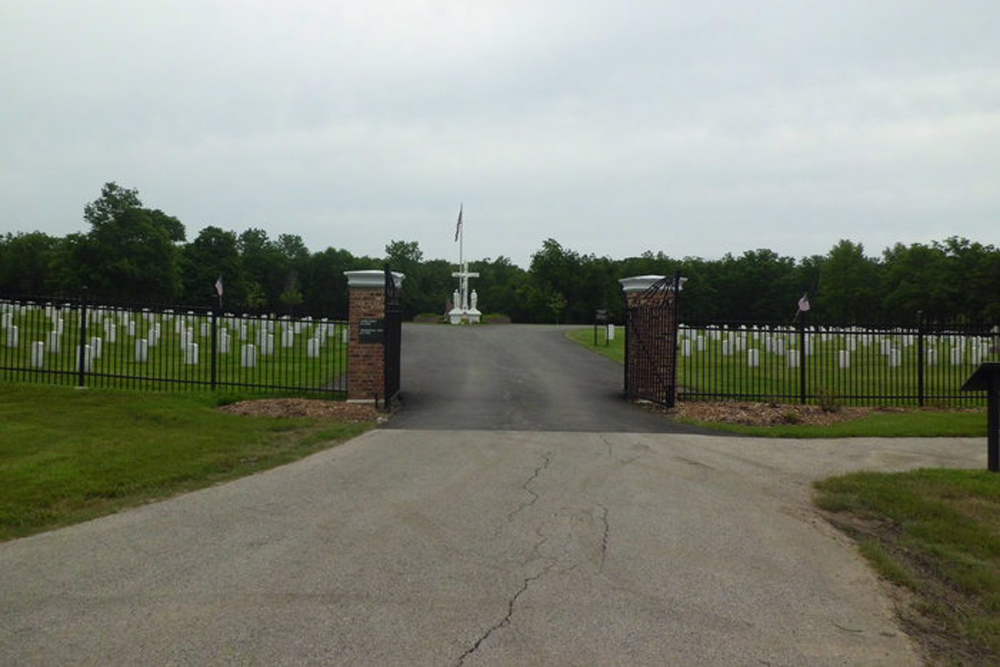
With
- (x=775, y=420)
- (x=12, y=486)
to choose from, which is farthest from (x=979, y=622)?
(x=775, y=420)

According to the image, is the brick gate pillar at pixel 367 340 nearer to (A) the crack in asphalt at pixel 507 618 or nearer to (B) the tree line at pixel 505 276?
(A) the crack in asphalt at pixel 507 618

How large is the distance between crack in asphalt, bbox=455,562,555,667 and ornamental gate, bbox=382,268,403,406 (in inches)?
321

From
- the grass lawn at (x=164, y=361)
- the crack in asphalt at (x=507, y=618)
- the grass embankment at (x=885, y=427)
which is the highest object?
the grass lawn at (x=164, y=361)

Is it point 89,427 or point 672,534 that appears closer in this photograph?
point 672,534

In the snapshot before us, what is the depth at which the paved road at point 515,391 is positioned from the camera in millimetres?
12086

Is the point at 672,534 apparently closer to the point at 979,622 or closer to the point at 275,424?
the point at 979,622

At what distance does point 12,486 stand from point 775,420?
10.6 m

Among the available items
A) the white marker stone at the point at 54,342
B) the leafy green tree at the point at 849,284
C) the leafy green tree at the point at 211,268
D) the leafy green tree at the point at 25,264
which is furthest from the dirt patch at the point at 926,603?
the leafy green tree at the point at 25,264

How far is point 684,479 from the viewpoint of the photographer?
8242 mm

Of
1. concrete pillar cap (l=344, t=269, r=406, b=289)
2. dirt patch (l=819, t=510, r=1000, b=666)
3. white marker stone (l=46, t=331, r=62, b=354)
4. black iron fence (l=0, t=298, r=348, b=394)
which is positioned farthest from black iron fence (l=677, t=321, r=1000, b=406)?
white marker stone (l=46, t=331, r=62, b=354)

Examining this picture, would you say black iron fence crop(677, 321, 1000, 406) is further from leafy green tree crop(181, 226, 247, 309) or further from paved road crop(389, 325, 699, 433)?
leafy green tree crop(181, 226, 247, 309)

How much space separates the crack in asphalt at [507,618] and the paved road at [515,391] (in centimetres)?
638

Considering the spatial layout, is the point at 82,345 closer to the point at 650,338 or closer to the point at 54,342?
the point at 54,342

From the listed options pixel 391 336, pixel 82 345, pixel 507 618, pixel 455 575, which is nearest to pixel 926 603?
pixel 507 618
